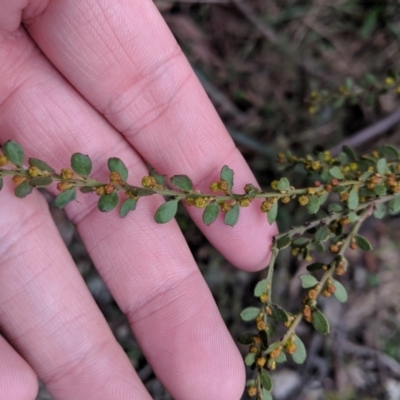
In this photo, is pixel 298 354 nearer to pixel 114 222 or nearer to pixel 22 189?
pixel 114 222

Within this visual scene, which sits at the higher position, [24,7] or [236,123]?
[24,7]

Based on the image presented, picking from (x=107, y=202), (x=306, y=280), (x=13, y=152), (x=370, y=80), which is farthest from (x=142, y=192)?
(x=370, y=80)

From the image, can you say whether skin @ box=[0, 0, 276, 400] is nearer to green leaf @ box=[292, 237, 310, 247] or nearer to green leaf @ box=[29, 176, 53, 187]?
green leaf @ box=[292, 237, 310, 247]

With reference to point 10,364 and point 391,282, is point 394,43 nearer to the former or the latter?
point 391,282

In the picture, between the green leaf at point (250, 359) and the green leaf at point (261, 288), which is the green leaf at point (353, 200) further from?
the green leaf at point (250, 359)

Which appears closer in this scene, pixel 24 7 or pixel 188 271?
pixel 24 7

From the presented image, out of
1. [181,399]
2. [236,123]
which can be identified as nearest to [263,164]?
[236,123]
